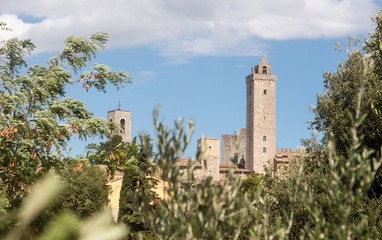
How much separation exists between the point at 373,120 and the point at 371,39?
4.37 metres

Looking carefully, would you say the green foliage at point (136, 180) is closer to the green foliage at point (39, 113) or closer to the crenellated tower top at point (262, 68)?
the green foliage at point (39, 113)

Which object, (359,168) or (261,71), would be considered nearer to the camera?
(359,168)

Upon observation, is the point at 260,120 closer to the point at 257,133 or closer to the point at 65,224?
the point at 257,133

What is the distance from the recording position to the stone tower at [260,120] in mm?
124938

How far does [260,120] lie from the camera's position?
12912cm

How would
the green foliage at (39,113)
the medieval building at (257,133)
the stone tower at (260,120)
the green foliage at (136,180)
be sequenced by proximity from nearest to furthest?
the green foliage at (136,180), the green foliage at (39,113), the medieval building at (257,133), the stone tower at (260,120)

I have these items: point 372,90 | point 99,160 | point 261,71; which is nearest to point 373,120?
point 372,90

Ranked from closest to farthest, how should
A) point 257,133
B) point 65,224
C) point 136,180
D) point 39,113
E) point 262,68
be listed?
1. point 65,224
2. point 39,113
3. point 136,180
4. point 257,133
5. point 262,68

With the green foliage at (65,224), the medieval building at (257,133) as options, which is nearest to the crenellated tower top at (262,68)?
the medieval building at (257,133)

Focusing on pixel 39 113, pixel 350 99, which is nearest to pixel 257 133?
pixel 350 99

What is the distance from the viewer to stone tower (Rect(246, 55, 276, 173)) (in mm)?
124938

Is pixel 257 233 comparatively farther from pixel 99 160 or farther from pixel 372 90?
pixel 372 90

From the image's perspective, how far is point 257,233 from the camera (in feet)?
14.2

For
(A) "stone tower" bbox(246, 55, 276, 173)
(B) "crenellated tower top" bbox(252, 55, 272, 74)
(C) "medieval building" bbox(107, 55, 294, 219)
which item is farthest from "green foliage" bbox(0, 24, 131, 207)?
(B) "crenellated tower top" bbox(252, 55, 272, 74)
